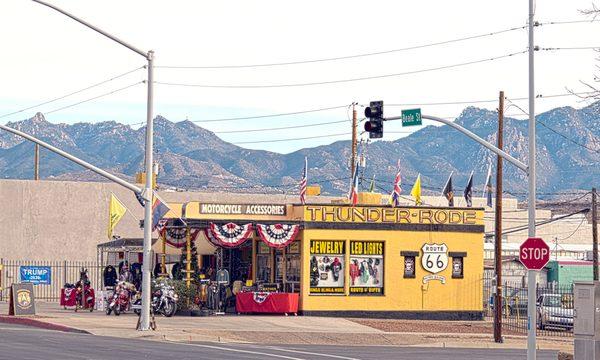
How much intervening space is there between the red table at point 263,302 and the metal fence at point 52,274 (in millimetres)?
15220

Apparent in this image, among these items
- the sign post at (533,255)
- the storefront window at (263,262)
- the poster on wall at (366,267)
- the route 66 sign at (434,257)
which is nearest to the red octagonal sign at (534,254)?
the sign post at (533,255)

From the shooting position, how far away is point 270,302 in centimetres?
4925

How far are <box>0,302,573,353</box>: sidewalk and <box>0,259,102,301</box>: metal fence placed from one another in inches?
499

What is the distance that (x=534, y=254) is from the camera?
1184 inches

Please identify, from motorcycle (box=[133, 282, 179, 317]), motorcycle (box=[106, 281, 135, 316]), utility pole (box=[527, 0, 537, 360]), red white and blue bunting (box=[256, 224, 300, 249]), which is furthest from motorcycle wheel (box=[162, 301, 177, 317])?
utility pole (box=[527, 0, 537, 360])

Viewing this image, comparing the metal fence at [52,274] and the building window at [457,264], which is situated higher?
the building window at [457,264]

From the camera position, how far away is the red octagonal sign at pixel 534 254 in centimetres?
2998

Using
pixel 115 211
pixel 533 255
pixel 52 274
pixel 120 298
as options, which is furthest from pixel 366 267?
pixel 533 255

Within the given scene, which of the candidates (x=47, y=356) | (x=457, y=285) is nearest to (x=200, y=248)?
(x=457, y=285)

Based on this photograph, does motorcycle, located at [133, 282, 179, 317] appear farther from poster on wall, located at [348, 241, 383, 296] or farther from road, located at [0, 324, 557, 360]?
poster on wall, located at [348, 241, 383, 296]

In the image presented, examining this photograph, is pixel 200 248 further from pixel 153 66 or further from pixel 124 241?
pixel 153 66

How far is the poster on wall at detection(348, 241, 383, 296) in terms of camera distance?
50.8 metres

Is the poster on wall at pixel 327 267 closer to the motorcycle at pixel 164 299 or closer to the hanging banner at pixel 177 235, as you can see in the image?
the hanging banner at pixel 177 235

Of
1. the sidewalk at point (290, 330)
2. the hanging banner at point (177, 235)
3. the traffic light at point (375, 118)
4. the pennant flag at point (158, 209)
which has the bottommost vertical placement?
the sidewalk at point (290, 330)
